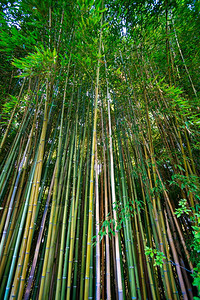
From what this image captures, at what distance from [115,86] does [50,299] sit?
2.86 metres

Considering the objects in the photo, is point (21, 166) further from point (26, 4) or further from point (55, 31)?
point (26, 4)

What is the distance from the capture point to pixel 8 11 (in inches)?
74.4

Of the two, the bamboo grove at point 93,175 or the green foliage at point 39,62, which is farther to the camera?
the green foliage at point 39,62

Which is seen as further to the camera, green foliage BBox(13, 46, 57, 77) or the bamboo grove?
green foliage BBox(13, 46, 57, 77)

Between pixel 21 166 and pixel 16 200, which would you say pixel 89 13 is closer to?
pixel 21 166

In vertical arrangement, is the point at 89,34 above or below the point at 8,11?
below

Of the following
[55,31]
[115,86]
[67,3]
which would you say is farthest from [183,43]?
[55,31]

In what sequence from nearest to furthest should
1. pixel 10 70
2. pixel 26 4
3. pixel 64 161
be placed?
pixel 26 4
pixel 64 161
pixel 10 70

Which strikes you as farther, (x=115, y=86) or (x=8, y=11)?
(x=115, y=86)

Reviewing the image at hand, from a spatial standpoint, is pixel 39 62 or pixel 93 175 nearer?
pixel 93 175

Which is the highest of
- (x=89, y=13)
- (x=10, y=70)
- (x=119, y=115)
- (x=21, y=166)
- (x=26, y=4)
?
(x=10, y=70)

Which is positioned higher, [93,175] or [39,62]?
[39,62]

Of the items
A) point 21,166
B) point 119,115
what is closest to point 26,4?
point 119,115

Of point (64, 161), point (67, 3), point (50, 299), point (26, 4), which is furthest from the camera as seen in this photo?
point (64, 161)
